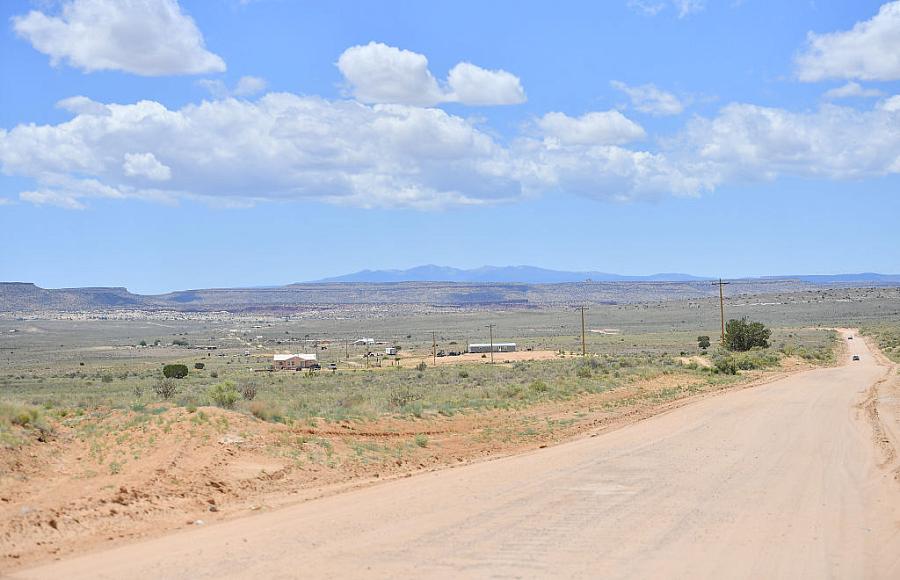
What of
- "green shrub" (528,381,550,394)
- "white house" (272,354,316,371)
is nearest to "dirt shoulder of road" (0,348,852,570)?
"green shrub" (528,381,550,394)

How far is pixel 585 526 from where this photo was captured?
44.5 ft

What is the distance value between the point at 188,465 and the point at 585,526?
25.4ft

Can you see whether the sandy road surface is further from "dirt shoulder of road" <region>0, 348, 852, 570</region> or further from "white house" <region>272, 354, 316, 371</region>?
"white house" <region>272, 354, 316, 371</region>

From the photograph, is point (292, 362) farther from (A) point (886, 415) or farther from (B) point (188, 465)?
(B) point (188, 465)

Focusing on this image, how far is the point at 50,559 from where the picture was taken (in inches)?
462

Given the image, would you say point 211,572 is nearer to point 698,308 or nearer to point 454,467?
point 454,467

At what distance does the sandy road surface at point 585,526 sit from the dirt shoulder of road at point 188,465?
91 cm

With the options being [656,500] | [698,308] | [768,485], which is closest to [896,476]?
[768,485]

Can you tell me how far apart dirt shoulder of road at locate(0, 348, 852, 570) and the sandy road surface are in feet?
2.98

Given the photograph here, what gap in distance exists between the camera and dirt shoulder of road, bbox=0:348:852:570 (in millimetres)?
13305

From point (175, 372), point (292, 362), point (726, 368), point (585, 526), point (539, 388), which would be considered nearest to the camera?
point (585, 526)

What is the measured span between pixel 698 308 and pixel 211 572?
194 meters

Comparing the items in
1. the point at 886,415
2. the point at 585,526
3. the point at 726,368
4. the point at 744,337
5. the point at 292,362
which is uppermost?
the point at 585,526

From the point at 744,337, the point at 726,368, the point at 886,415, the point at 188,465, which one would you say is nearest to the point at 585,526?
the point at 188,465
